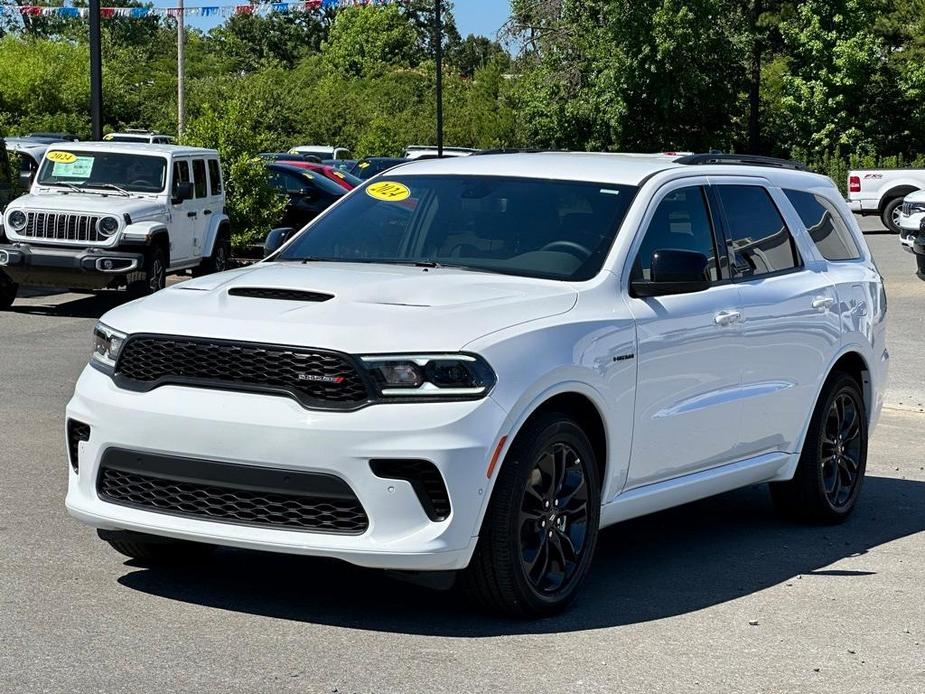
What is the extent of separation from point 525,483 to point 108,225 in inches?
512

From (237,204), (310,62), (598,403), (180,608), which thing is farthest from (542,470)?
(310,62)

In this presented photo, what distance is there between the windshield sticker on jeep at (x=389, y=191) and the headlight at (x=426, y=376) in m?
1.95

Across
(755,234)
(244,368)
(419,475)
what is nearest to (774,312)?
(755,234)

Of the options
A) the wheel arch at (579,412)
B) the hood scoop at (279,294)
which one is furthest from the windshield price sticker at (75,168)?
the wheel arch at (579,412)

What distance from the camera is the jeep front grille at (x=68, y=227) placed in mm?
18047

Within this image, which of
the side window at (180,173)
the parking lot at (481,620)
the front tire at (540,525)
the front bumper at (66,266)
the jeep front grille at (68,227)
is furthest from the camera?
the side window at (180,173)

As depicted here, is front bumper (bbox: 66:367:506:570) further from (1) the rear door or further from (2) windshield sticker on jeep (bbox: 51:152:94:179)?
(2) windshield sticker on jeep (bbox: 51:152:94:179)

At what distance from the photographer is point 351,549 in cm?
561

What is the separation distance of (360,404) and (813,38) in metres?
50.0

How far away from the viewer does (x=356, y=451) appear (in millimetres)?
5523

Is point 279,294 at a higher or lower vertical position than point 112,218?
higher

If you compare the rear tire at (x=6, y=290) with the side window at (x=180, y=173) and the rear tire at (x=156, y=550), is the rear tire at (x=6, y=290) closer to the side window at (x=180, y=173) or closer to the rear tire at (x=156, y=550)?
the side window at (x=180, y=173)

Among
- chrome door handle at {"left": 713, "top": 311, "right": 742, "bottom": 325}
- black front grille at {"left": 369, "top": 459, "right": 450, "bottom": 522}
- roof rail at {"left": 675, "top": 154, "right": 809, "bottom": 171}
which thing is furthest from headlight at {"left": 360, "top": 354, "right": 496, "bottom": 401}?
roof rail at {"left": 675, "top": 154, "right": 809, "bottom": 171}

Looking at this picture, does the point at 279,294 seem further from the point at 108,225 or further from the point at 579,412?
the point at 108,225
